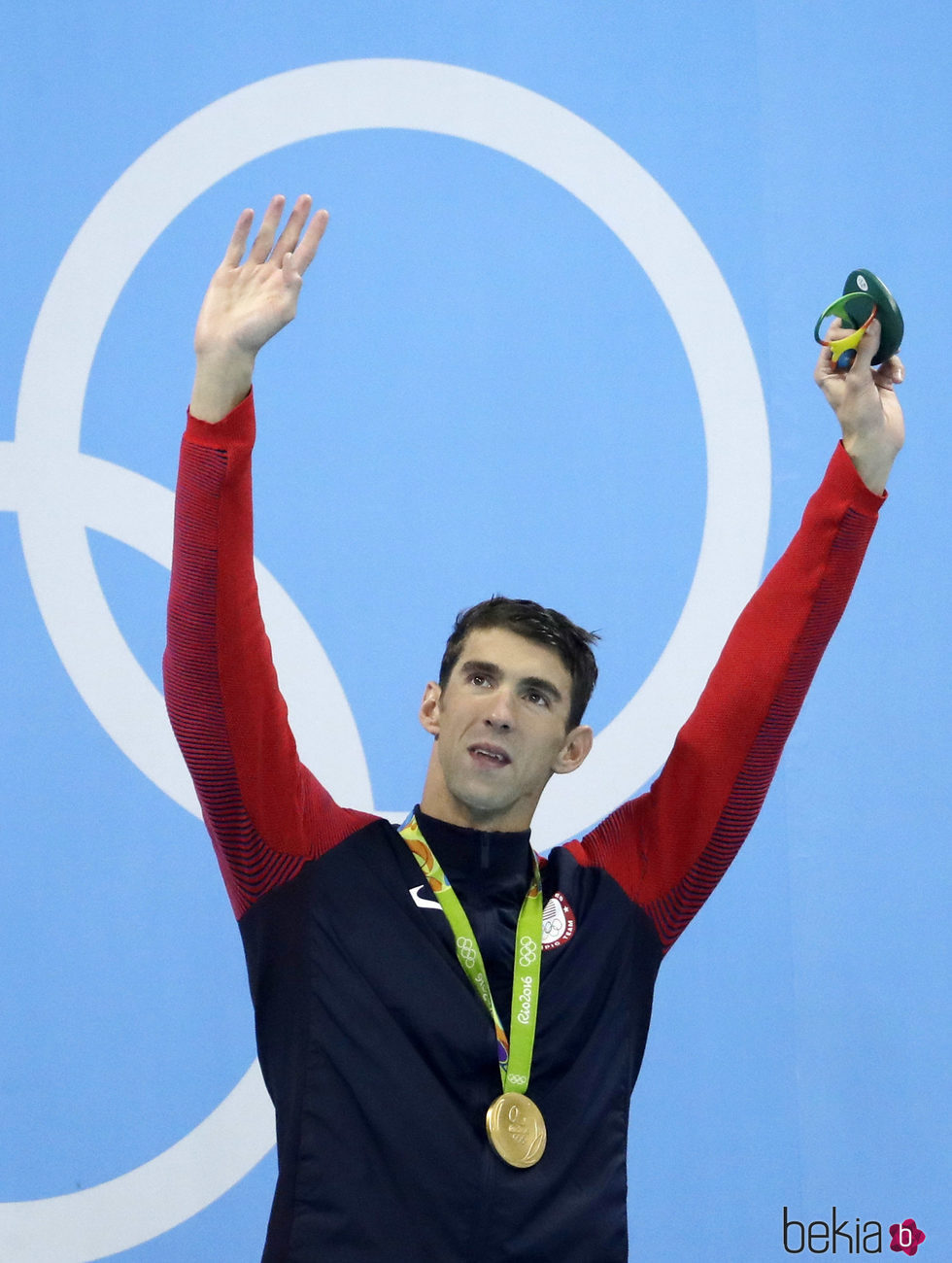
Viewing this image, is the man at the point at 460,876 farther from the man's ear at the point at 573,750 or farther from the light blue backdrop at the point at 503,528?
the light blue backdrop at the point at 503,528

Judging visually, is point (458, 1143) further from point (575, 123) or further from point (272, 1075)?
point (575, 123)

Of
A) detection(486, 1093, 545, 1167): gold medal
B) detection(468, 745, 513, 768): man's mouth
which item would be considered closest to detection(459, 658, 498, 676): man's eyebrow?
detection(468, 745, 513, 768): man's mouth

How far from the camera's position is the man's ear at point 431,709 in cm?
173

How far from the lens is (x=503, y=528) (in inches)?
94.9

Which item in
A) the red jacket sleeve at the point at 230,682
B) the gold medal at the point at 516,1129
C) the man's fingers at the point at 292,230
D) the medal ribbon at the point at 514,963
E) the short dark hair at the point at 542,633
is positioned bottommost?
the gold medal at the point at 516,1129

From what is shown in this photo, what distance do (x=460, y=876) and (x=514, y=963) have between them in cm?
12

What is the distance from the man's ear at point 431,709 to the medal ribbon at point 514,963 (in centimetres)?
14

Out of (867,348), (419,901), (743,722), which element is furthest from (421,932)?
(867,348)

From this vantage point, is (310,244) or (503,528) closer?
(310,244)

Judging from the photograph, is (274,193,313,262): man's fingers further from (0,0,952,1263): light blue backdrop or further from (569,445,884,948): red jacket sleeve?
(0,0,952,1263): light blue backdrop

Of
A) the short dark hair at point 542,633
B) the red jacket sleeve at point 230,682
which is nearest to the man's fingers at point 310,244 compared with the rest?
the red jacket sleeve at point 230,682

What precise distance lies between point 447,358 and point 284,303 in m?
1.02

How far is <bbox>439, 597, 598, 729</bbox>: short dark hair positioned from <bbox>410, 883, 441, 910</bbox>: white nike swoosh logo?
0.28m

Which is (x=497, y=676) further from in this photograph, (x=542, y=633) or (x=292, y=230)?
(x=292, y=230)
